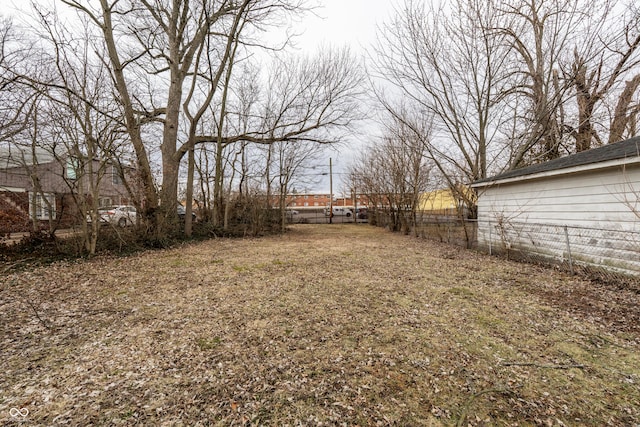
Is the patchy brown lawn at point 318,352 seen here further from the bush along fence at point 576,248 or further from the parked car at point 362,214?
the parked car at point 362,214

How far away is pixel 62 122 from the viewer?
558 cm

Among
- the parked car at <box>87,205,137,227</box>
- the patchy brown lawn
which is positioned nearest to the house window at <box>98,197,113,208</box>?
the parked car at <box>87,205,137,227</box>

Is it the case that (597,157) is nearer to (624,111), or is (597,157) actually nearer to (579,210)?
(579,210)

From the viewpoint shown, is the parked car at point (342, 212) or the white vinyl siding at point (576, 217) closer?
the white vinyl siding at point (576, 217)

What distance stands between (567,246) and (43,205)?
10.9 metres

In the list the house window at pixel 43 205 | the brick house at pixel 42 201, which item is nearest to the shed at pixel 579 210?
the brick house at pixel 42 201

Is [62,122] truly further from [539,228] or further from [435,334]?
[539,228]

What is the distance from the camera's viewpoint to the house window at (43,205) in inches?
231

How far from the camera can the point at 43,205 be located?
6.02 metres

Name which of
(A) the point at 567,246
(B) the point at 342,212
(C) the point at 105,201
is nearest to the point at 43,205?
(C) the point at 105,201

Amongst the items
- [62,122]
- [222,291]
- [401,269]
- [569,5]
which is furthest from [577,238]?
[62,122]

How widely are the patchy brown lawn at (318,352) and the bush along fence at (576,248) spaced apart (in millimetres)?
657

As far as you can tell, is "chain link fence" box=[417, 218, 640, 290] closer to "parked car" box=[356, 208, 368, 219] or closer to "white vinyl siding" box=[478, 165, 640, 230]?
"white vinyl siding" box=[478, 165, 640, 230]

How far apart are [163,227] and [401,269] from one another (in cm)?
690
